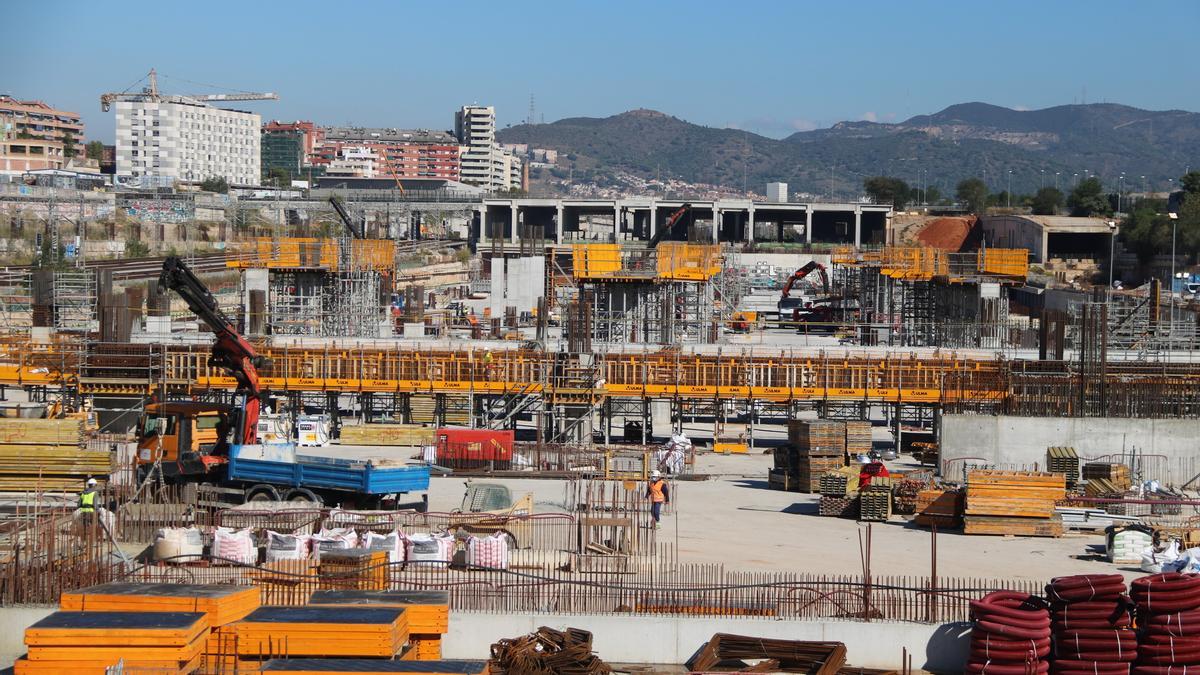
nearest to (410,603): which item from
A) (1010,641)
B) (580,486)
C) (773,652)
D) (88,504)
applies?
(773,652)

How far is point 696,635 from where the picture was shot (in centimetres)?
1783

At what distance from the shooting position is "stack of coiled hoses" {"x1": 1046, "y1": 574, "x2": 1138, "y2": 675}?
1666 centimetres

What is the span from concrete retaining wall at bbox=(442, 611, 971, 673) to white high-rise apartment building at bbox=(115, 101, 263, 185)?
148315 millimetres

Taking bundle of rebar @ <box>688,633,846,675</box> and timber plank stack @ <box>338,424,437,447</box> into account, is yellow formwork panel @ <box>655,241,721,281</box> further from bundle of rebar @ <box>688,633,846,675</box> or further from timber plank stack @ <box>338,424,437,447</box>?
bundle of rebar @ <box>688,633,846,675</box>

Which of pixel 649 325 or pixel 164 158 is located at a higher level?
pixel 164 158

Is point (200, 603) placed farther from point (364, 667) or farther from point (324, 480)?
point (324, 480)

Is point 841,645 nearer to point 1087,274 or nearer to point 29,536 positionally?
point 29,536

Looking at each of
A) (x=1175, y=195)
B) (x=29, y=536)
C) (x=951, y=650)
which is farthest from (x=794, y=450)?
(x=1175, y=195)

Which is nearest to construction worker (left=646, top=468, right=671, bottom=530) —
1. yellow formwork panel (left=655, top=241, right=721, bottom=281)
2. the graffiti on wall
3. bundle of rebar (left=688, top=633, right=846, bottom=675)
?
bundle of rebar (left=688, top=633, right=846, bottom=675)

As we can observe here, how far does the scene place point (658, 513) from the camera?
82.7ft

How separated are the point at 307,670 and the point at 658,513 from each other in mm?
11500

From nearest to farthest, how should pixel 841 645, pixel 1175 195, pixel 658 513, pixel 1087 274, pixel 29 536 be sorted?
pixel 841 645
pixel 29 536
pixel 658 513
pixel 1087 274
pixel 1175 195

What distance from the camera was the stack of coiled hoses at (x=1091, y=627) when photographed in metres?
16.7

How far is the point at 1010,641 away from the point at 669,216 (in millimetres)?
94108
